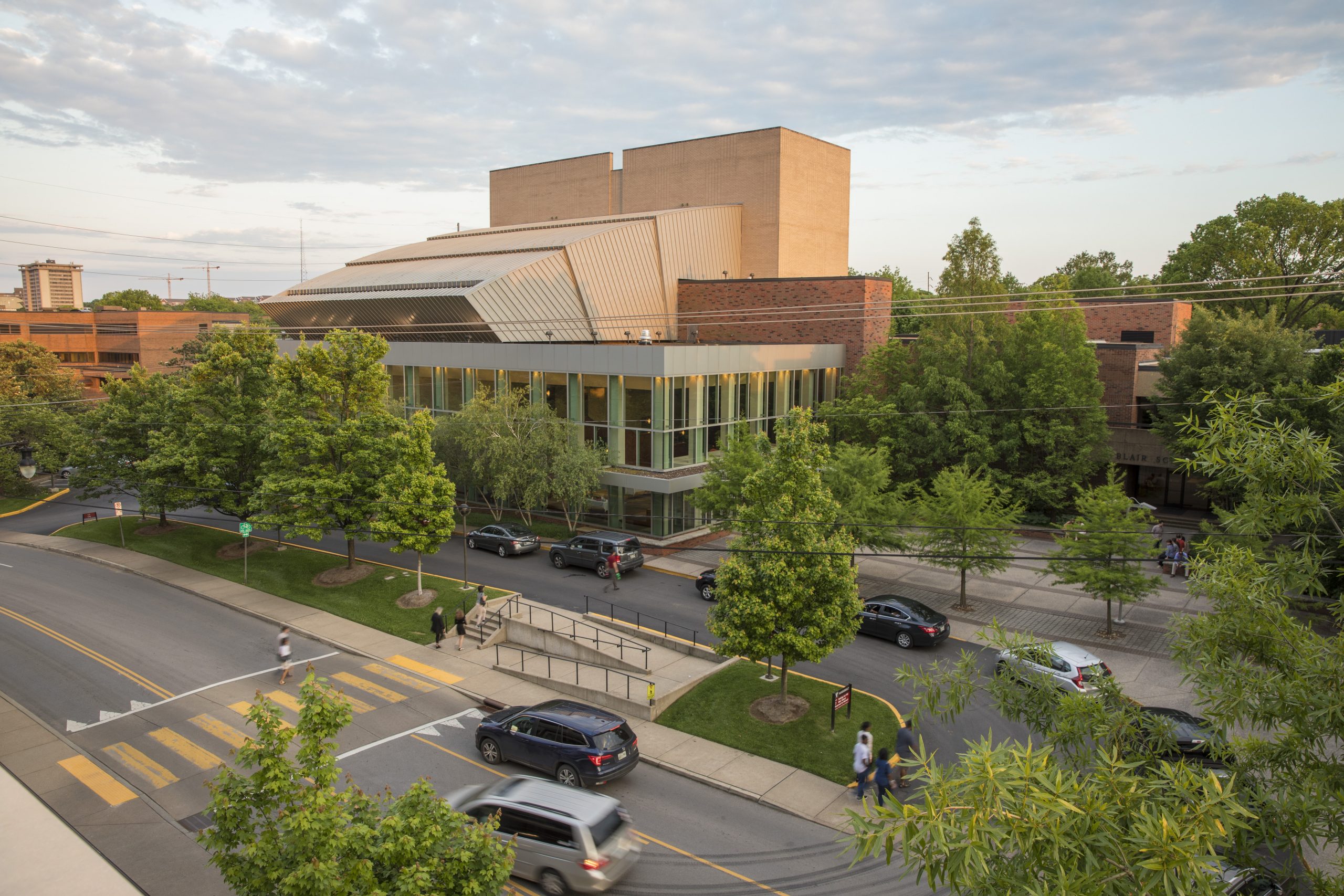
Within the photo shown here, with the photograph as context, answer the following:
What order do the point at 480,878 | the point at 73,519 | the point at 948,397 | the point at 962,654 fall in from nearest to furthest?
the point at 480,878
the point at 962,654
the point at 948,397
the point at 73,519

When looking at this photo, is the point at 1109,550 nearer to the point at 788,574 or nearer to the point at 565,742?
the point at 788,574

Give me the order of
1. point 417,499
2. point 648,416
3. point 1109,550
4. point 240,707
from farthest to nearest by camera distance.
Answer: point 648,416 → point 417,499 → point 1109,550 → point 240,707

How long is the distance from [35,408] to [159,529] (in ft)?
56.6

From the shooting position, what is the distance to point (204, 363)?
31.5 meters

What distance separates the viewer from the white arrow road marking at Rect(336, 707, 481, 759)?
1719cm

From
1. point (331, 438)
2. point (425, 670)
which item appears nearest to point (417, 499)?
point (331, 438)

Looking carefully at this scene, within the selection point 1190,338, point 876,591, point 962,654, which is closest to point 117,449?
point 876,591

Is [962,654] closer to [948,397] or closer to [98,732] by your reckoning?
[98,732]

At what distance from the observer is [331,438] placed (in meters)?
27.3

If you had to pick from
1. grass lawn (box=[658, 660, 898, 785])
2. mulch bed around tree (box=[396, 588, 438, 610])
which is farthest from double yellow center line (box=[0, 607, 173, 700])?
grass lawn (box=[658, 660, 898, 785])

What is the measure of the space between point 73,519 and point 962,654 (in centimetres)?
4715

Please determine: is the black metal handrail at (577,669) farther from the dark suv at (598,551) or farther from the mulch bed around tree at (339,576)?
the mulch bed around tree at (339,576)

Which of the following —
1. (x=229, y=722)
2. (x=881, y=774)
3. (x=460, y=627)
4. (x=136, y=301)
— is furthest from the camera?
(x=136, y=301)

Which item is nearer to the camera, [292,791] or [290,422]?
[292,791]
